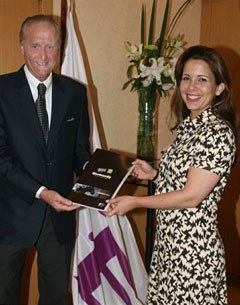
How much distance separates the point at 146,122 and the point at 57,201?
118 cm

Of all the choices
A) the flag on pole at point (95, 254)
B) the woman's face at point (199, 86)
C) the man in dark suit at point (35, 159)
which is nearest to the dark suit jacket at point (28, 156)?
the man in dark suit at point (35, 159)

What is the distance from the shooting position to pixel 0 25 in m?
2.48

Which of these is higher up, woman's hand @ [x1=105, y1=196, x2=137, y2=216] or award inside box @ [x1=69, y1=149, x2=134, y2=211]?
award inside box @ [x1=69, y1=149, x2=134, y2=211]

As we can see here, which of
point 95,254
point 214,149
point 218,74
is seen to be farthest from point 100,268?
point 218,74

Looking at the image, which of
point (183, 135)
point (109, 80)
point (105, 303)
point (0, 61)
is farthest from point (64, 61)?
point (105, 303)

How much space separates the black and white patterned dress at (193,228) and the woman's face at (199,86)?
46 millimetres

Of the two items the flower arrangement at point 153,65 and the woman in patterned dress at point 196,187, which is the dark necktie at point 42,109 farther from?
the flower arrangement at point 153,65

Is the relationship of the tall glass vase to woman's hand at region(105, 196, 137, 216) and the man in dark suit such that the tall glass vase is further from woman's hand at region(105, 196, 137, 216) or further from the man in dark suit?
woman's hand at region(105, 196, 137, 216)

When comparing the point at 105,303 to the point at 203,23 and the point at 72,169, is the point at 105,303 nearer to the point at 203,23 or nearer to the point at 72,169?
the point at 72,169

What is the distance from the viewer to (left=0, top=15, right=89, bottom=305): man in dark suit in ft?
6.53

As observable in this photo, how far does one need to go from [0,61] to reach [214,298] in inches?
63.4

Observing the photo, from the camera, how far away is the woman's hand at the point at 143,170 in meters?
2.21

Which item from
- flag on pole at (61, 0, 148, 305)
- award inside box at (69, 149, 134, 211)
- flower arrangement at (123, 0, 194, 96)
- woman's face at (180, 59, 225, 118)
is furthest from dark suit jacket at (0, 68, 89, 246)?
flower arrangement at (123, 0, 194, 96)

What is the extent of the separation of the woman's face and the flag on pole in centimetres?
91
